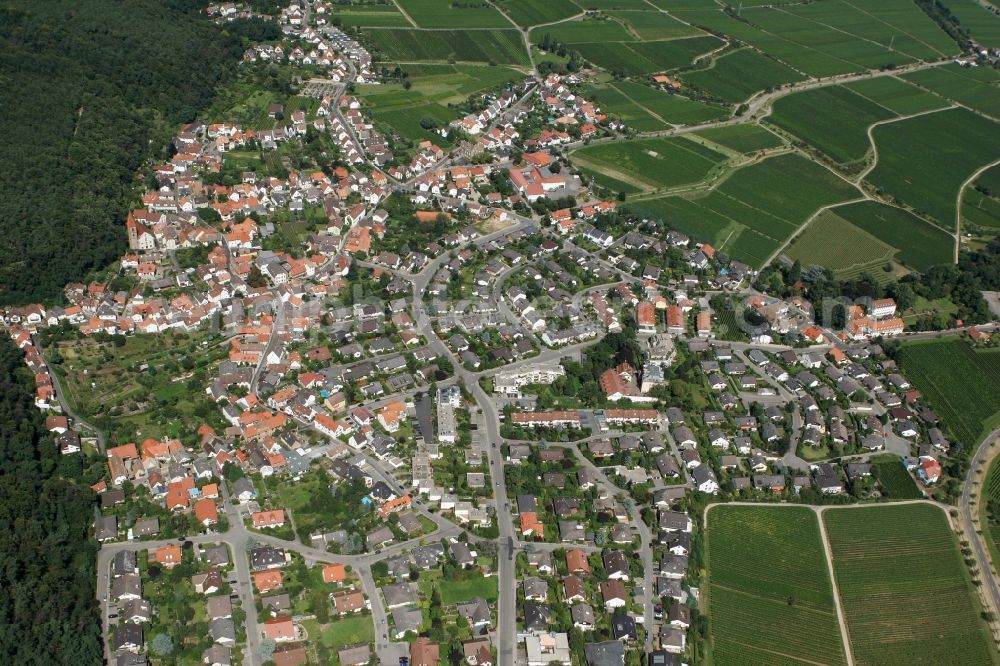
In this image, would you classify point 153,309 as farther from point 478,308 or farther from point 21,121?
point 21,121

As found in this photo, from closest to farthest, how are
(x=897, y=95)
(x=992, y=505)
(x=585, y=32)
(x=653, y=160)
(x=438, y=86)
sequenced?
(x=992, y=505), (x=653, y=160), (x=438, y=86), (x=897, y=95), (x=585, y=32)

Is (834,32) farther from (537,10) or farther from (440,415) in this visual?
(440,415)

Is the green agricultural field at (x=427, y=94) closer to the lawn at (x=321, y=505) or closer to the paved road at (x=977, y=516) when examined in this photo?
the lawn at (x=321, y=505)

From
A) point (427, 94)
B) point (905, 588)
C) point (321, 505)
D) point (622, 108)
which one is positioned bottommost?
point (905, 588)

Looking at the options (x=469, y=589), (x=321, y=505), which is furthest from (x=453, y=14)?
(x=469, y=589)

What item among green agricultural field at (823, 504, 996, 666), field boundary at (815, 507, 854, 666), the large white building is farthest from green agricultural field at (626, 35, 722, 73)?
field boundary at (815, 507, 854, 666)

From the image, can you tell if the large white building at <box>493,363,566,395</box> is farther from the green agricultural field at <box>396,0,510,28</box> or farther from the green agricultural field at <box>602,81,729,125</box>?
the green agricultural field at <box>396,0,510,28</box>

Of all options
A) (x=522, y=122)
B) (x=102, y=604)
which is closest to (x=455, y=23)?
(x=522, y=122)
